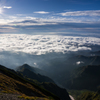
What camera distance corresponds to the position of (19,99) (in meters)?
33.7

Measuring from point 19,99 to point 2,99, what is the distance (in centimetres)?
619

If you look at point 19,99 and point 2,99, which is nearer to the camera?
point 2,99

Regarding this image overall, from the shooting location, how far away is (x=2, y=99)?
29875 mm
